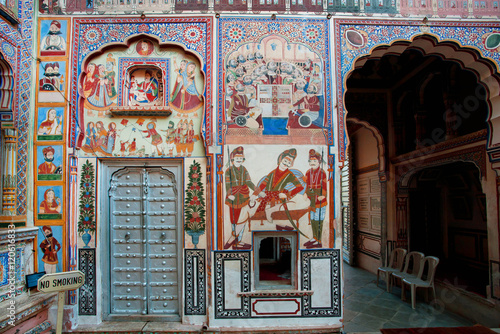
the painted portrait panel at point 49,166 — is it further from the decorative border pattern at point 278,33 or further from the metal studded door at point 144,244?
the decorative border pattern at point 278,33

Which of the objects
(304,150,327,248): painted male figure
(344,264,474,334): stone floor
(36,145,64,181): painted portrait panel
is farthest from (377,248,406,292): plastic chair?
(36,145,64,181): painted portrait panel

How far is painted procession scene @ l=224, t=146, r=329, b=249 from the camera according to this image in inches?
185

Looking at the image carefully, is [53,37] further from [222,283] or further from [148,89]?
[222,283]

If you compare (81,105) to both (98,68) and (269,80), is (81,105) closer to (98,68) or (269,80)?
(98,68)

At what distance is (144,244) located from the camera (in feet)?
16.0

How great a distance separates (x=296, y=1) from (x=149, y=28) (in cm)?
238

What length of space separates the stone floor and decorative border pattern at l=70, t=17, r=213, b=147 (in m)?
4.53

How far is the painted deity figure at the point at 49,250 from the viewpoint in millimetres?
4637

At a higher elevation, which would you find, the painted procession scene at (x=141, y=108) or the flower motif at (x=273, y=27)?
the flower motif at (x=273, y=27)

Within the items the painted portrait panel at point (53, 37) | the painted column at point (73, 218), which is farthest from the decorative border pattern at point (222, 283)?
the painted portrait panel at point (53, 37)

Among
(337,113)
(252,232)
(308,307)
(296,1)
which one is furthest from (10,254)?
(296,1)

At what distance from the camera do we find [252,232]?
4.70 meters

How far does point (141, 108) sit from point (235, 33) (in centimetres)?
188

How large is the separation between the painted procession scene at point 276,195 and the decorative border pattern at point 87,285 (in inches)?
82.0
